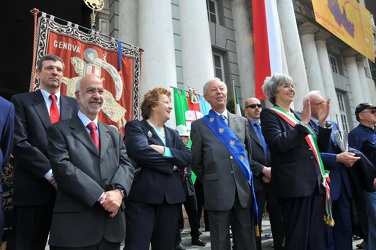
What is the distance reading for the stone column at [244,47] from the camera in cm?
995

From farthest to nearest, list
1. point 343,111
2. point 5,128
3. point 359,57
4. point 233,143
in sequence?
point 359,57
point 343,111
point 233,143
point 5,128

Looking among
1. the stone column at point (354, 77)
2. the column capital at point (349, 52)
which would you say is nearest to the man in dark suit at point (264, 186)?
the stone column at point (354, 77)

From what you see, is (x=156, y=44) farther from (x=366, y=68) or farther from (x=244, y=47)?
(x=366, y=68)

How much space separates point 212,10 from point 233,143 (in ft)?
29.6

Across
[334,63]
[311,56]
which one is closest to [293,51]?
[311,56]

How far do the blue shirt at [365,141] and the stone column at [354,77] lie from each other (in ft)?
45.8

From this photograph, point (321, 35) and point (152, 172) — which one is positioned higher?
point (321, 35)

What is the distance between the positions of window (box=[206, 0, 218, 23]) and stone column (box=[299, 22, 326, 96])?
4881 millimetres

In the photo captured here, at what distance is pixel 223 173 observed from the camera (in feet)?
9.11

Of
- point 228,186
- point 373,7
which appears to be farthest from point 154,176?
point 373,7

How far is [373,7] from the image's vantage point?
68.6 feet

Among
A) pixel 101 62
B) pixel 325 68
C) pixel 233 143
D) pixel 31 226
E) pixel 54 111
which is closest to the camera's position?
pixel 31 226

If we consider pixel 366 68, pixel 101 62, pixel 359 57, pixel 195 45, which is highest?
pixel 359 57

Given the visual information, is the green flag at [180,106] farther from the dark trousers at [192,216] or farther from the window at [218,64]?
the window at [218,64]
